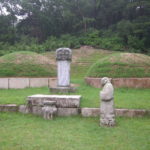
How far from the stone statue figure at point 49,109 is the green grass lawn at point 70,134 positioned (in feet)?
0.51

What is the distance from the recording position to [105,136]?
16.3 feet

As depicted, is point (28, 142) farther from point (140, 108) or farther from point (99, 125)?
point (140, 108)

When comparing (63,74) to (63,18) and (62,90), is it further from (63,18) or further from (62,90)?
(63,18)

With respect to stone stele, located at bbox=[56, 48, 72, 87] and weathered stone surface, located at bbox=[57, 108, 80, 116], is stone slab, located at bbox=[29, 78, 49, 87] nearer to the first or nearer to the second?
stone stele, located at bbox=[56, 48, 72, 87]

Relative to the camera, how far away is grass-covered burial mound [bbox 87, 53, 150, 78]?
11178mm

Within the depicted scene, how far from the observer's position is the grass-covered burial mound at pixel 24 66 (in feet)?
40.9

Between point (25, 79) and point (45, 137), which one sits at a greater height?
point (25, 79)

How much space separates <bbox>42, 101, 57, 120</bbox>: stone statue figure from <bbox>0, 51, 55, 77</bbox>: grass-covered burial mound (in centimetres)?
618

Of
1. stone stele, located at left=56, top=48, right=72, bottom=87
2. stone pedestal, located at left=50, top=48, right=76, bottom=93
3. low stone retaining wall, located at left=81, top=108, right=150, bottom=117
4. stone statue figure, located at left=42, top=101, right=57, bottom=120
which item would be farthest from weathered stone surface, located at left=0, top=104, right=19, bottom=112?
stone stele, located at left=56, top=48, right=72, bottom=87

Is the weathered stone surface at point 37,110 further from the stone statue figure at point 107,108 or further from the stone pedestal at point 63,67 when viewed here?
the stone pedestal at point 63,67

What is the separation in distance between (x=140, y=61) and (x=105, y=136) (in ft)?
25.6

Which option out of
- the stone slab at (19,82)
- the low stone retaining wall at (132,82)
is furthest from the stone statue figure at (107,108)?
the stone slab at (19,82)

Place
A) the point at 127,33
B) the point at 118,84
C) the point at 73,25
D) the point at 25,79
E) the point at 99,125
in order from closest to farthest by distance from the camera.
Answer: the point at 99,125 < the point at 118,84 < the point at 25,79 < the point at 127,33 < the point at 73,25

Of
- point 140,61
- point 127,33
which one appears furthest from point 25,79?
point 127,33
